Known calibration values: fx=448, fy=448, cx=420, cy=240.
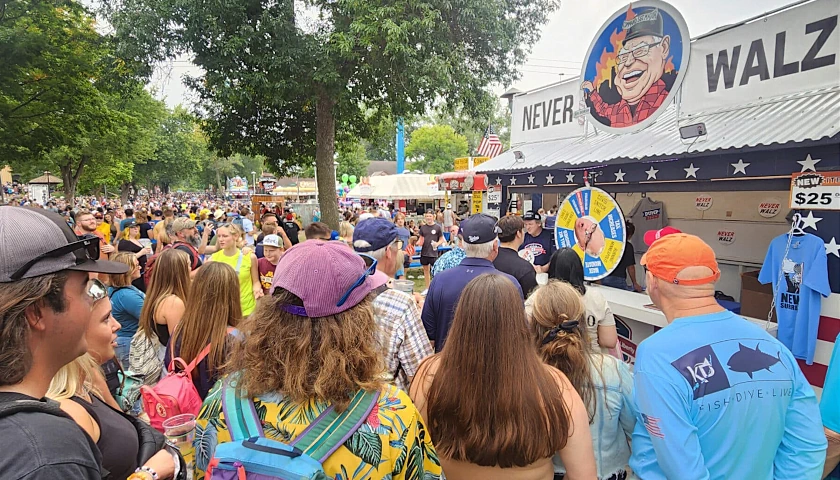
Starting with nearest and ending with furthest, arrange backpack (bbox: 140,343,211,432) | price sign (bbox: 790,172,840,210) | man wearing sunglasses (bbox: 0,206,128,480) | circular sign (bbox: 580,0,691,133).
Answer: man wearing sunglasses (bbox: 0,206,128,480), backpack (bbox: 140,343,211,432), price sign (bbox: 790,172,840,210), circular sign (bbox: 580,0,691,133)

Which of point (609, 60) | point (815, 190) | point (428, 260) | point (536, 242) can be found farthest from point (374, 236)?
point (428, 260)

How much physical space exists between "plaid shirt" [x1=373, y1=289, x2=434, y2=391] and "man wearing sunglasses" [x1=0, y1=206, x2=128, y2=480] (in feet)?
4.76

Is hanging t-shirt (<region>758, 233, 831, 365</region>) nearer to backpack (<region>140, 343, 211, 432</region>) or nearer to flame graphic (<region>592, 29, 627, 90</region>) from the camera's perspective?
flame graphic (<region>592, 29, 627, 90</region>)

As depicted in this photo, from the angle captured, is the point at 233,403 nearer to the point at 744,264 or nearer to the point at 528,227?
the point at 528,227

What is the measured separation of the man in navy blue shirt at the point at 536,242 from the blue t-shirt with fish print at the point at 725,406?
489 cm

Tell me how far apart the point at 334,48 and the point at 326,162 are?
11.6 ft

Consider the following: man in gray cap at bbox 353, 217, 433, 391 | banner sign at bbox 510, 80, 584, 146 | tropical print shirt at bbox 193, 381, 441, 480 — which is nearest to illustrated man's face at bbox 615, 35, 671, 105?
banner sign at bbox 510, 80, 584, 146

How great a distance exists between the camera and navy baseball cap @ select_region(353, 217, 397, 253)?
10.5 ft

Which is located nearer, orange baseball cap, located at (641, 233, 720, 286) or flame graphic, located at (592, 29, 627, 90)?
orange baseball cap, located at (641, 233, 720, 286)

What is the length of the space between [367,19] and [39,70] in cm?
963

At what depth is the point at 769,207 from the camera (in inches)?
262

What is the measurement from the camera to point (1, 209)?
3.37ft

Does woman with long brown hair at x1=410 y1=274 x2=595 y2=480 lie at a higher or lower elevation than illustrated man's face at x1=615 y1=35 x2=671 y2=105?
lower

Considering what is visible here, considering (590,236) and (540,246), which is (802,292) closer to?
(590,236)
